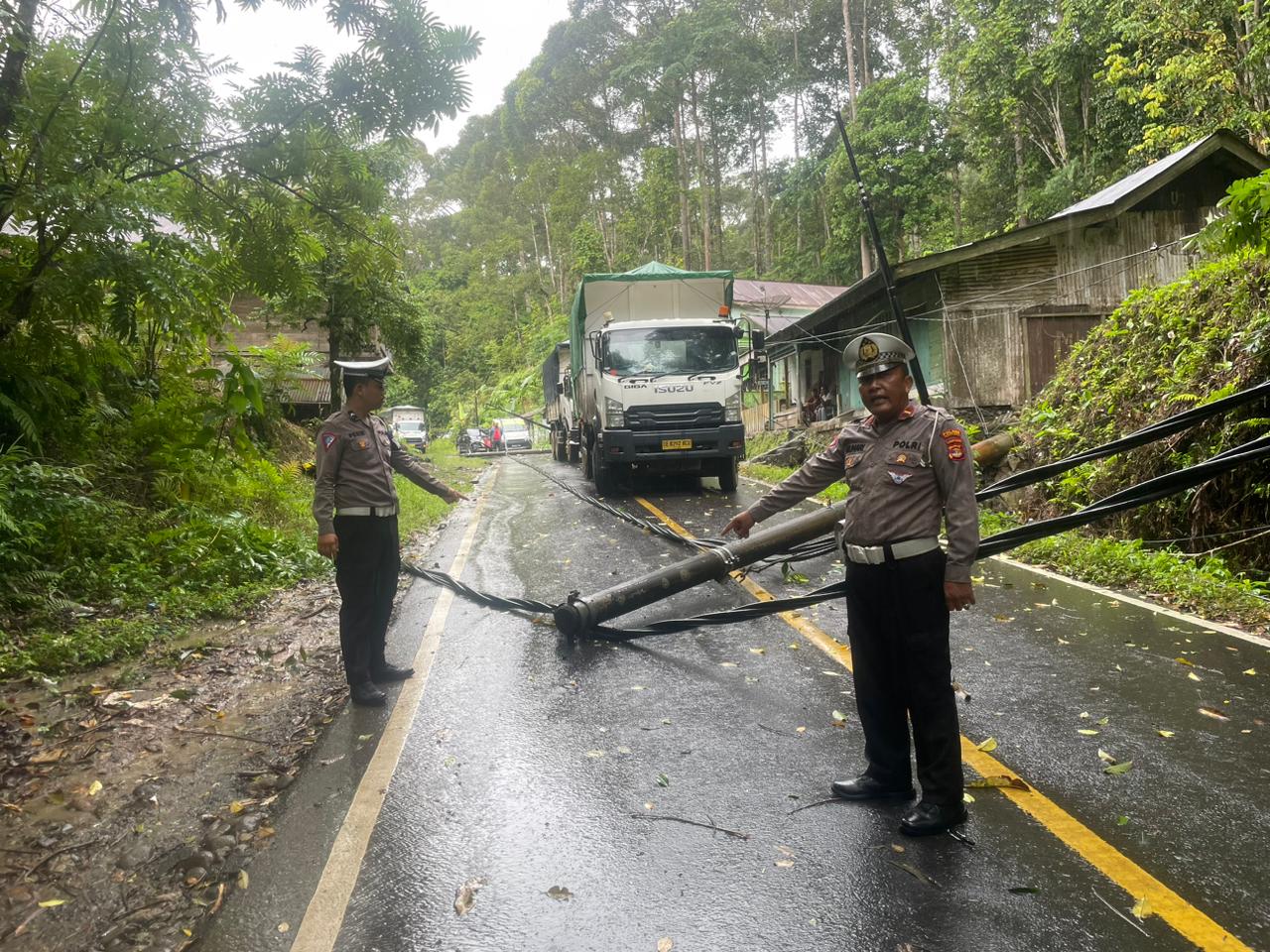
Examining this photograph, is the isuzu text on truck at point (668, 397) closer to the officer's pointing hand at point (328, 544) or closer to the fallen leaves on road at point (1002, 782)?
the officer's pointing hand at point (328, 544)

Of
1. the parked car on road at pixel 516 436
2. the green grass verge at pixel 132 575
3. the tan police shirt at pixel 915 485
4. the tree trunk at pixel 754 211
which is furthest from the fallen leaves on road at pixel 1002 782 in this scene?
the tree trunk at pixel 754 211

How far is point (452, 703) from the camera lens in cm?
522

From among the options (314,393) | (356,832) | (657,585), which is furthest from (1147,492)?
(314,393)

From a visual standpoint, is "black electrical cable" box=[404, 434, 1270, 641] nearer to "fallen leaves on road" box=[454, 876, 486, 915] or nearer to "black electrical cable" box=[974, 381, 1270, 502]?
"black electrical cable" box=[974, 381, 1270, 502]

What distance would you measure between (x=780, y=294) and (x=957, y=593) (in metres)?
39.5

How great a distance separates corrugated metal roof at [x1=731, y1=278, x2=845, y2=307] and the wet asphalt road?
34.1 meters

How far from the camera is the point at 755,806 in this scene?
3.76 metres

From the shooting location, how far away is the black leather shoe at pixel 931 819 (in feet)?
11.4

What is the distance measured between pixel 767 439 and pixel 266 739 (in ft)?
80.4

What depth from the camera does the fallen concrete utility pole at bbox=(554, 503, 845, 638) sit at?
20.4ft

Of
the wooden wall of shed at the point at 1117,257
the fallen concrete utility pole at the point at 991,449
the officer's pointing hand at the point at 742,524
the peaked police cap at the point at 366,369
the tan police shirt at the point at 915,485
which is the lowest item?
the fallen concrete utility pole at the point at 991,449

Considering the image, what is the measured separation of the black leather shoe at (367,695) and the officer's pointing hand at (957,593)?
3.39 m

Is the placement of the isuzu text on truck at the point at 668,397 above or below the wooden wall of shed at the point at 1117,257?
below

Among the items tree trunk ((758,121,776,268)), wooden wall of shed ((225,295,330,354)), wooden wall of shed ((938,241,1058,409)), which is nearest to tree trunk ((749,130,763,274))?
tree trunk ((758,121,776,268))
